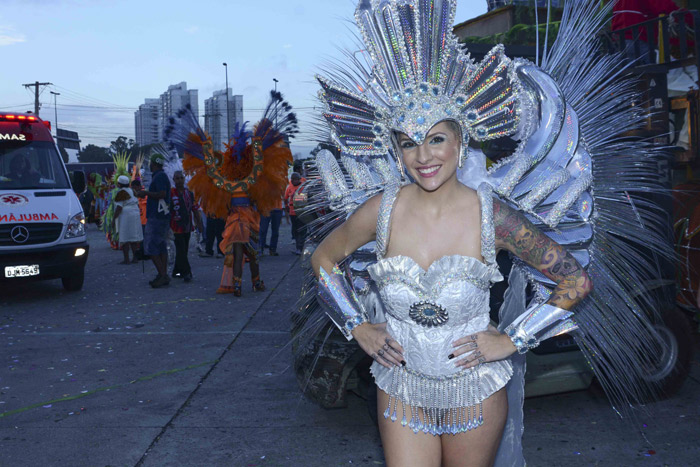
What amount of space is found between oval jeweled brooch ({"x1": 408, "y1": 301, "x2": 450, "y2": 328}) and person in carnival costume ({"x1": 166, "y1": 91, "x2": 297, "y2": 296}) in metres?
7.61

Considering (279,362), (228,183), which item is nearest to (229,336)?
(279,362)

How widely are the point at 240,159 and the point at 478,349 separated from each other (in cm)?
794

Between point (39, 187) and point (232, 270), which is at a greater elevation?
point (39, 187)

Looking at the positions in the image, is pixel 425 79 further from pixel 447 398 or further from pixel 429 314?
pixel 447 398

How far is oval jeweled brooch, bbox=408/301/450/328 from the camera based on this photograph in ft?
7.93

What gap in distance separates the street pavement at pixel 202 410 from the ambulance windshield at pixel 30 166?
107 inches

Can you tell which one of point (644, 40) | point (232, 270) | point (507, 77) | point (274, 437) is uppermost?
point (644, 40)

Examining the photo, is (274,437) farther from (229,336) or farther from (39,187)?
(39,187)

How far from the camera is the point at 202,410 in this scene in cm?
523

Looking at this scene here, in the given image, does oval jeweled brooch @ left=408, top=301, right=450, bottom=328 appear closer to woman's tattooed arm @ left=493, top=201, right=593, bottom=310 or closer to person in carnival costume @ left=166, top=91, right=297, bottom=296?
woman's tattooed arm @ left=493, top=201, right=593, bottom=310

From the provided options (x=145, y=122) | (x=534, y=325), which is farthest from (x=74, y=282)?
(x=145, y=122)

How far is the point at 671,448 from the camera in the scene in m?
4.30

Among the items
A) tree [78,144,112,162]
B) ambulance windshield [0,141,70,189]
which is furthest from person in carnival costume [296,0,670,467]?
tree [78,144,112,162]

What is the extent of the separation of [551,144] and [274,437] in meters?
2.76
